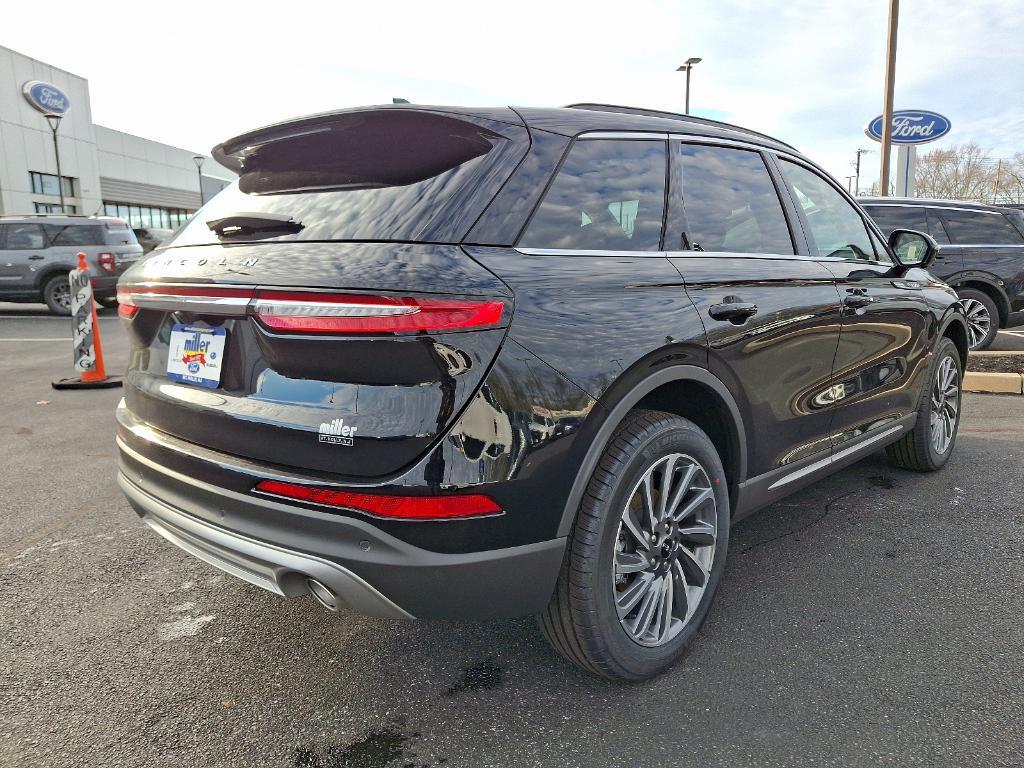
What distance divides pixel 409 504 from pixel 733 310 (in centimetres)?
137

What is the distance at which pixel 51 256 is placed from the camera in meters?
13.5

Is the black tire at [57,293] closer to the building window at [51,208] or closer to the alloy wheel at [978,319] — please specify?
the alloy wheel at [978,319]

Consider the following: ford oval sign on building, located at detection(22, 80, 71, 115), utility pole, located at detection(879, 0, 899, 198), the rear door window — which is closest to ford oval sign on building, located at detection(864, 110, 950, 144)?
utility pole, located at detection(879, 0, 899, 198)

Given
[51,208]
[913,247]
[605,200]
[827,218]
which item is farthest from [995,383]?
→ [51,208]

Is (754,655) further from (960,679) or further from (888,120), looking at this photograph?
(888,120)

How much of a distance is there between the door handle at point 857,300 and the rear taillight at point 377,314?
2.06m

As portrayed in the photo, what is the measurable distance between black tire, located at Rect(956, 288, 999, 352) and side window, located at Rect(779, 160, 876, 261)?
5896mm

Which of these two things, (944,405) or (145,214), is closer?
(944,405)

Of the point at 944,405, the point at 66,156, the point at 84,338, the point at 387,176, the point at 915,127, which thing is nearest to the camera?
the point at 387,176

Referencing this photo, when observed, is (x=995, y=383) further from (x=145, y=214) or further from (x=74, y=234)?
(x=145, y=214)

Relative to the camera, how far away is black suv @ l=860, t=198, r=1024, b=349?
8406 millimetres

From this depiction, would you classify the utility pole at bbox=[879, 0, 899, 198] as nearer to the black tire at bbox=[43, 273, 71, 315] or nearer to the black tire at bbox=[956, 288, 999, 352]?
the black tire at bbox=[956, 288, 999, 352]

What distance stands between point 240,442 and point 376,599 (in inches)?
22.7

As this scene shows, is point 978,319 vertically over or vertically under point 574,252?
under
